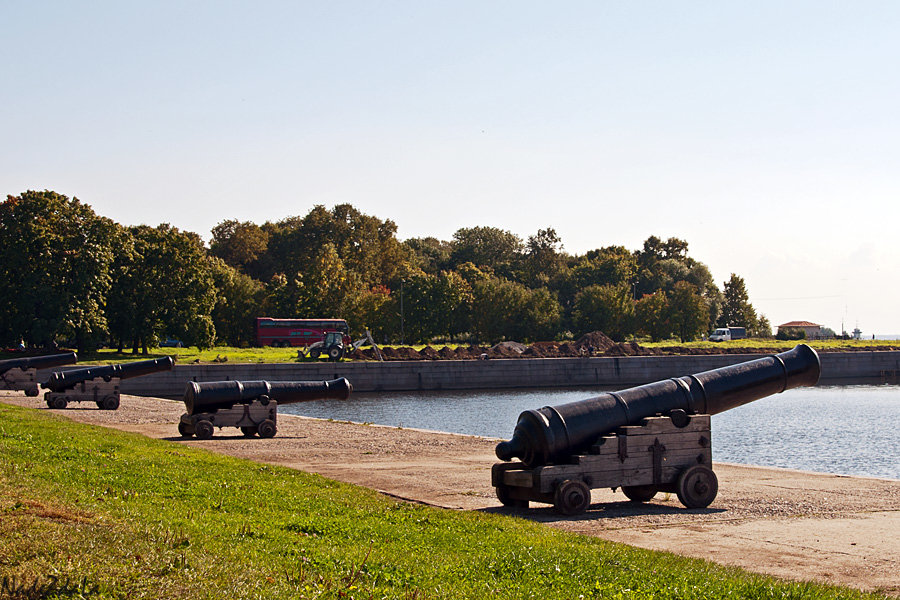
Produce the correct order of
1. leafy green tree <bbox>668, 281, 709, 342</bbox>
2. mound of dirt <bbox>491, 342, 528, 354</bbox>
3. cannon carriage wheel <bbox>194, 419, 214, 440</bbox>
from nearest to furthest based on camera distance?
cannon carriage wheel <bbox>194, 419, 214, 440</bbox> → mound of dirt <bbox>491, 342, 528, 354</bbox> → leafy green tree <bbox>668, 281, 709, 342</bbox>

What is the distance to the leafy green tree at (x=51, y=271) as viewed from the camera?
218ft

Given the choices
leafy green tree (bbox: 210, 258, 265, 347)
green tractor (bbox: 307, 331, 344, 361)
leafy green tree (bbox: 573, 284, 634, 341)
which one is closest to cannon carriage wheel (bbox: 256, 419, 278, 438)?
green tractor (bbox: 307, 331, 344, 361)

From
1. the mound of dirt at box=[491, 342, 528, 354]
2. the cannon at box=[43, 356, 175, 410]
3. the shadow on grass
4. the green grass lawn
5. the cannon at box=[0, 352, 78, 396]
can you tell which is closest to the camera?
the green grass lawn

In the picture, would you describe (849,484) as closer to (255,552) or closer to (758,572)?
(758,572)

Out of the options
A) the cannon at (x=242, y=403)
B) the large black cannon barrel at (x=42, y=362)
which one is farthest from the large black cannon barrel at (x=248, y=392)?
the large black cannon barrel at (x=42, y=362)

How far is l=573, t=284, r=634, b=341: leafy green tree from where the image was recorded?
114188 millimetres

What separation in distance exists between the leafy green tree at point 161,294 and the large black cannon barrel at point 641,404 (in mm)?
64140

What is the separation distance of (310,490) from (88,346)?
6351 cm

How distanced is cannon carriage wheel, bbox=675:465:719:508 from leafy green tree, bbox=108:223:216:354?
212ft

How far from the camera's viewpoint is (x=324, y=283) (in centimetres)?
10469

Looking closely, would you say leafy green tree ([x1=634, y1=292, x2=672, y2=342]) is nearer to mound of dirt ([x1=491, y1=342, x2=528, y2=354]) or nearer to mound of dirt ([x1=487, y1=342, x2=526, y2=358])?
mound of dirt ([x1=491, y1=342, x2=528, y2=354])

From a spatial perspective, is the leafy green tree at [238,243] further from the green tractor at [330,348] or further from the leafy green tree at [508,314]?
the green tractor at [330,348]

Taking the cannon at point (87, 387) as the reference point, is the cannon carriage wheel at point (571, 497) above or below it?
below

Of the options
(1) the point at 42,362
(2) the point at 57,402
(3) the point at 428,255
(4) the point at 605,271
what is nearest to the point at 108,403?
(2) the point at 57,402
